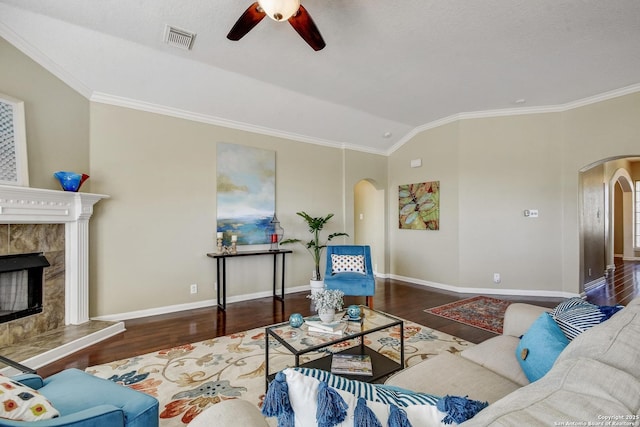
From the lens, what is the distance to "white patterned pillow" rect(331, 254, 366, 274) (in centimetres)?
436

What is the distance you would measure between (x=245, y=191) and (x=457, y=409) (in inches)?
167

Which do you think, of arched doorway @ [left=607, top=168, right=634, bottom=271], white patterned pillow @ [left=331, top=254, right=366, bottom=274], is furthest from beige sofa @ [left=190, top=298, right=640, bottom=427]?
arched doorway @ [left=607, top=168, right=634, bottom=271]

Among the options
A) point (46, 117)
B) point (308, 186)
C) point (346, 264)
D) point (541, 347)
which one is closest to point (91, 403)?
point (541, 347)

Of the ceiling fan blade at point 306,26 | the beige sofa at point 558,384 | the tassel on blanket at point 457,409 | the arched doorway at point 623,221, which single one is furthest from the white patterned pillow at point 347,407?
the arched doorway at point 623,221

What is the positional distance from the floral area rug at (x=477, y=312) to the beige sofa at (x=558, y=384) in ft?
6.99

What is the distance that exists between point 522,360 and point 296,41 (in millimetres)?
3203

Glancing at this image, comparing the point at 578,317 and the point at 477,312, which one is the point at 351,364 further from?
the point at 477,312

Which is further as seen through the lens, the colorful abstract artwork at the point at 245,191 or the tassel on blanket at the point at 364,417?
the colorful abstract artwork at the point at 245,191

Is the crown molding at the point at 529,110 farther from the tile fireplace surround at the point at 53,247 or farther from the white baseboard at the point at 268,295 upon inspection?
the tile fireplace surround at the point at 53,247

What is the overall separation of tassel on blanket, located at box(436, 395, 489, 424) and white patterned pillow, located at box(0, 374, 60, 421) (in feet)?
A: 4.58

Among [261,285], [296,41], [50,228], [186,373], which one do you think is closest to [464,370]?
[186,373]

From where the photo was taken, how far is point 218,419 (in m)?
0.86

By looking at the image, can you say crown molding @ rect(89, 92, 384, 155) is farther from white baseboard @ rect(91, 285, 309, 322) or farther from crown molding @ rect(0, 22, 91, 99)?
white baseboard @ rect(91, 285, 309, 322)

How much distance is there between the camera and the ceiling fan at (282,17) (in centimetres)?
196
